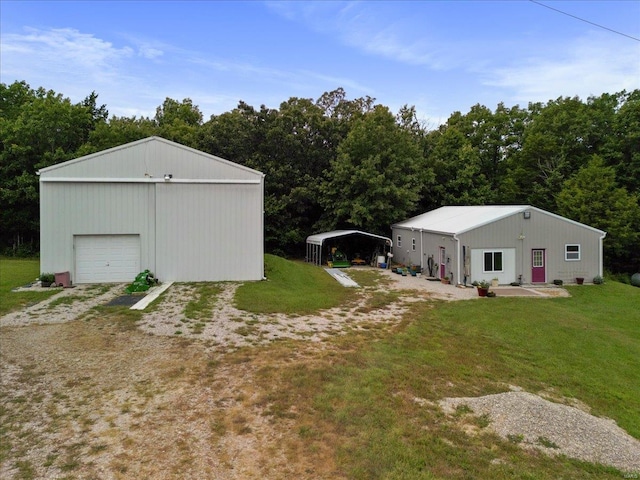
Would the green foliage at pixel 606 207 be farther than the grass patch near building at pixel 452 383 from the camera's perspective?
Yes

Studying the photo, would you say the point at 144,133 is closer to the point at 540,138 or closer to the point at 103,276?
the point at 103,276

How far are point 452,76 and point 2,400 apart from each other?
23.6 meters

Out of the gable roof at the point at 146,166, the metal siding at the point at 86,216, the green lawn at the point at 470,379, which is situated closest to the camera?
the green lawn at the point at 470,379

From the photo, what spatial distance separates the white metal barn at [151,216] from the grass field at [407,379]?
290 cm

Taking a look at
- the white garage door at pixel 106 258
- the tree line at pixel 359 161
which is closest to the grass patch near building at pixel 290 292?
the white garage door at pixel 106 258

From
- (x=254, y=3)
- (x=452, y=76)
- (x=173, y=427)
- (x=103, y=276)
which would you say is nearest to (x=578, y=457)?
(x=173, y=427)

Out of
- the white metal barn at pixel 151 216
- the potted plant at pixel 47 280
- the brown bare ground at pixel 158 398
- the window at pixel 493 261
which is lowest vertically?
the brown bare ground at pixel 158 398

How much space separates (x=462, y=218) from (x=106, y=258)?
1697 cm

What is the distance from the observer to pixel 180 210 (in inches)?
648

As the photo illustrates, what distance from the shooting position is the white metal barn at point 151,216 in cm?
1574

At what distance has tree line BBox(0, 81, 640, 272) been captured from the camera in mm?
27281

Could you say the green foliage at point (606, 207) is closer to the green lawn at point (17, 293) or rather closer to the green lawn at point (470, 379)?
the green lawn at point (470, 379)

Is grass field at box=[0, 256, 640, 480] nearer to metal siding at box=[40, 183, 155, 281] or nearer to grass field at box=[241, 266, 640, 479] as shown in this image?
grass field at box=[241, 266, 640, 479]

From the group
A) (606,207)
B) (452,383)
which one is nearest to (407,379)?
(452,383)
